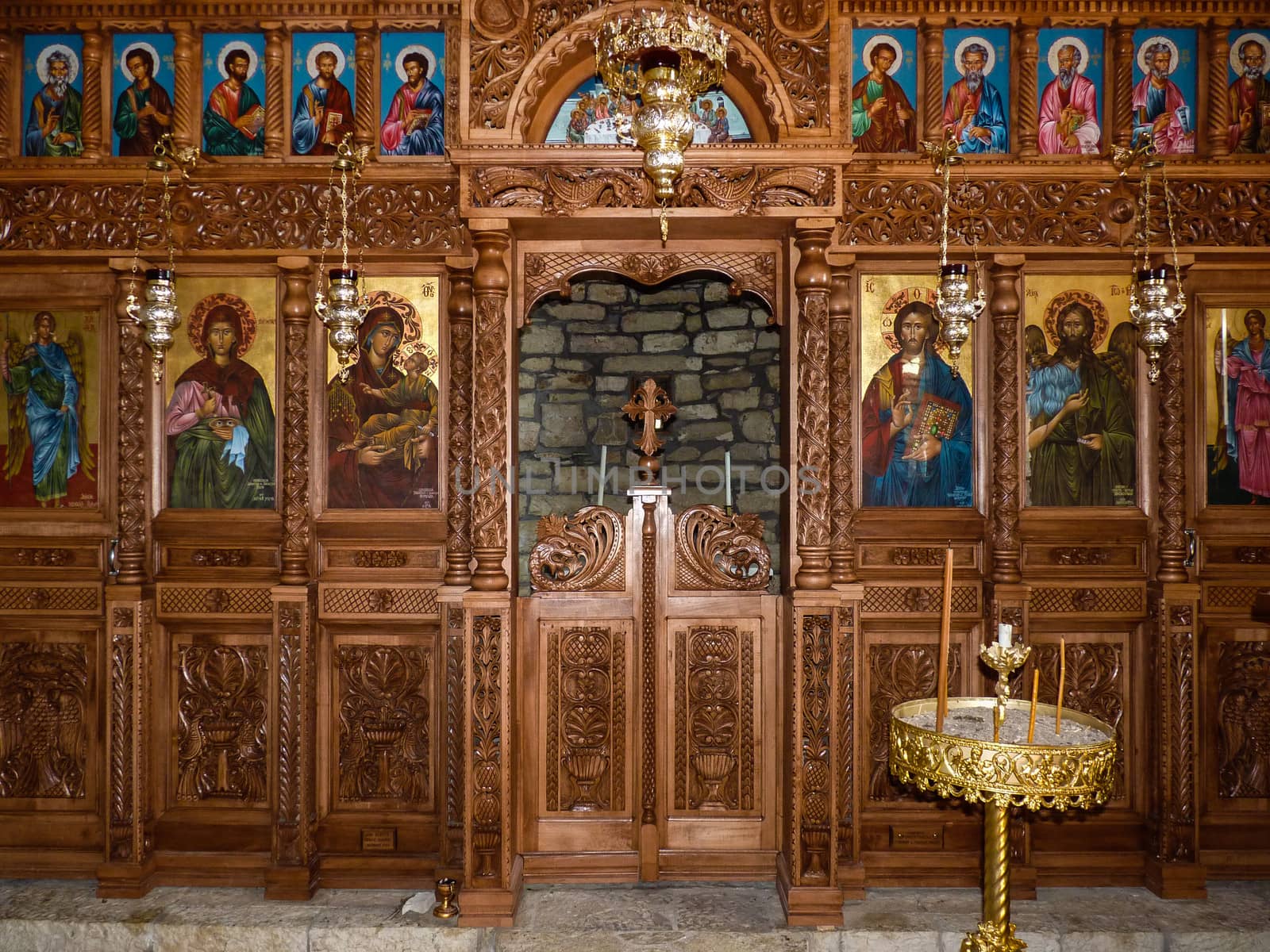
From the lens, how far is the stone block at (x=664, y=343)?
614cm

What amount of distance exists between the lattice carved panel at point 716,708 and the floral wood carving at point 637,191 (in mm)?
2130

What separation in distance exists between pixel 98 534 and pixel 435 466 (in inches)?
72.5

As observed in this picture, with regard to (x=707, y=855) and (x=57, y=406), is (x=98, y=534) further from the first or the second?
(x=707, y=855)

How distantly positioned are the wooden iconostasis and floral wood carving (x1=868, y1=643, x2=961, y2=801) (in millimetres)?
17

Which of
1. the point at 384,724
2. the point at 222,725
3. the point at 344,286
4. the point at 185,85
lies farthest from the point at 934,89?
the point at 222,725

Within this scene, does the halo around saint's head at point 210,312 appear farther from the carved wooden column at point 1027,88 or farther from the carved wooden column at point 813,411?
the carved wooden column at point 1027,88

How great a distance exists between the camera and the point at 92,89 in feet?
15.7

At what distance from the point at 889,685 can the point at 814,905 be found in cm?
117

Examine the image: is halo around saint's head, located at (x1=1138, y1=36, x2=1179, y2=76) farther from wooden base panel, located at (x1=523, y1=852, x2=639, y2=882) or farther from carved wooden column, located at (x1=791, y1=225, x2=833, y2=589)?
wooden base panel, located at (x1=523, y1=852, x2=639, y2=882)

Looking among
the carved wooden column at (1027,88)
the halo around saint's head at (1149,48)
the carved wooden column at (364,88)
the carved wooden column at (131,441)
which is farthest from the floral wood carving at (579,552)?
the halo around saint's head at (1149,48)

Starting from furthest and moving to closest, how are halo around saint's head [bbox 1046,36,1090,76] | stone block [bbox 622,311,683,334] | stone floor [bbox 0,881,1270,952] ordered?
stone block [bbox 622,311,683,334], halo around saint's head [bbox 1046,36,1090,76], stone floor [bbox 0,881,1270,952]

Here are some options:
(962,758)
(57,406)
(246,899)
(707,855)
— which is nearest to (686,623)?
(707,855)

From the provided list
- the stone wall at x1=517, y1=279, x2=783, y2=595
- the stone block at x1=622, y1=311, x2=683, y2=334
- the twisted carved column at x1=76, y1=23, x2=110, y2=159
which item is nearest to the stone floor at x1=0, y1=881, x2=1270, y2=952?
the stone wall at x1=517, y1=279, x2=783, y2=595

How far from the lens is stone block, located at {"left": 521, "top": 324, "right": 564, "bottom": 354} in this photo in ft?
20.0
